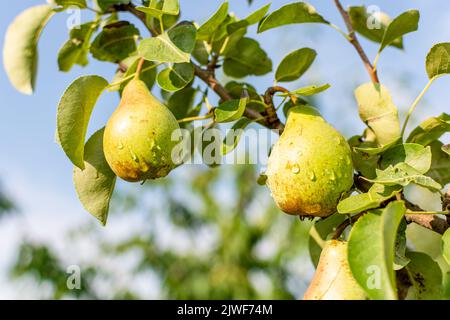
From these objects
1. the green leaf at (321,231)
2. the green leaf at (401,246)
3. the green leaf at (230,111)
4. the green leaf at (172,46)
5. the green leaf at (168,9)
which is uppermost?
the green leaf at (168,9)

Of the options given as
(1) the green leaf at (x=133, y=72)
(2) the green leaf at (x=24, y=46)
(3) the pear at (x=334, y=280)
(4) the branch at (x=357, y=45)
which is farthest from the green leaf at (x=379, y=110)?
(2) the green leaf at (x=24, y=46)

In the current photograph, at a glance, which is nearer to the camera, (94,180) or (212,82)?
(94,180)

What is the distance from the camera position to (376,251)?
2.31ft

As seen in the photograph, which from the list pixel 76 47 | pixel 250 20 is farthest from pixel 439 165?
pixel 76 47

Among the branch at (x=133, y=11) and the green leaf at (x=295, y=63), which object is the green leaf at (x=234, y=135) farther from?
the branch at (x=133, y=11)

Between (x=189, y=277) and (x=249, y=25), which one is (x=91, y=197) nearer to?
(x=249, y=25)

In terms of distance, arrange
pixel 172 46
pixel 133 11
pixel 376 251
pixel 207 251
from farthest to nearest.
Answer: pixel 207 251, pixel 133 11, pixel 172 46, pixel 376 251

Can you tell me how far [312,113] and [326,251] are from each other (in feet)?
0.73

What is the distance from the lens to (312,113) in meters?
0.94

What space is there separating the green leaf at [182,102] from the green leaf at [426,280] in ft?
1.83

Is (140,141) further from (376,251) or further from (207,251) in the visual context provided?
(207,251)

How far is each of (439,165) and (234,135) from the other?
39 centimetres

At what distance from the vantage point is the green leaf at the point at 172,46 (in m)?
0.90
